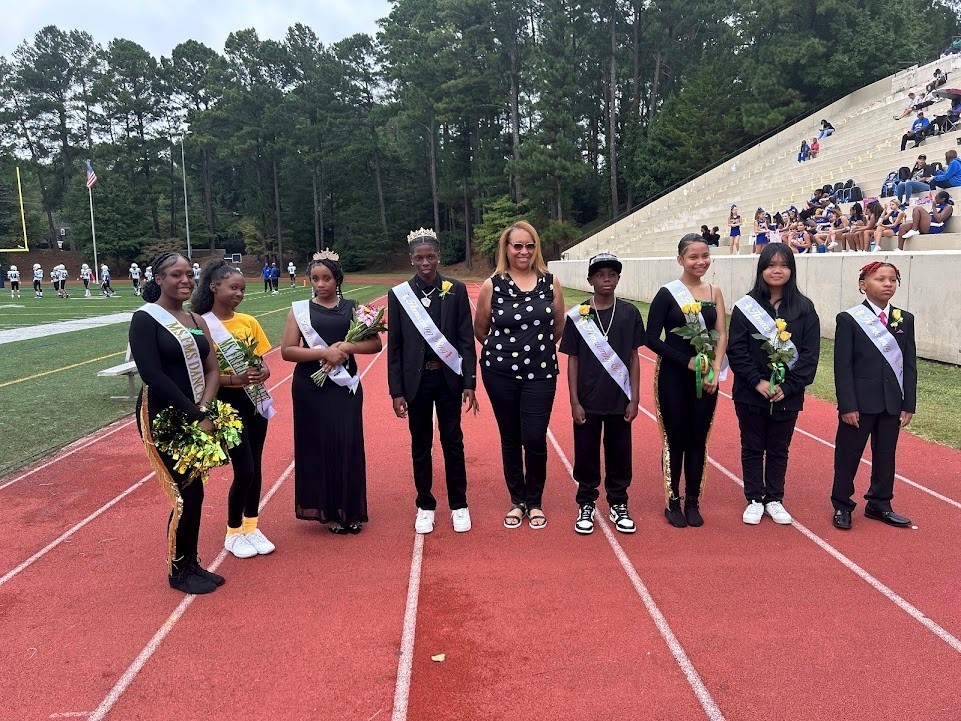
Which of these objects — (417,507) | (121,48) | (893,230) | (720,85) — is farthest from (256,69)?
(417,507)

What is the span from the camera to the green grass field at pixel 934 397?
6.62m

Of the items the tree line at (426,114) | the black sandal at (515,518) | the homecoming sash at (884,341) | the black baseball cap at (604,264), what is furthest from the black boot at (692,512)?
the tree line at (426,114)

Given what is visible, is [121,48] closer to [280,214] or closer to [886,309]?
[280,214]

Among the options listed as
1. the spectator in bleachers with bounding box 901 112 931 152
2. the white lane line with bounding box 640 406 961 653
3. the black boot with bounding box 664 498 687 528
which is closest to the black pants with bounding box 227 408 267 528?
the black boot with bounding box 664 498 687 528

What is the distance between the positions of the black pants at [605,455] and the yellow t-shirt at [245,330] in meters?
2.04

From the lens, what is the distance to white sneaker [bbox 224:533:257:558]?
164 inches

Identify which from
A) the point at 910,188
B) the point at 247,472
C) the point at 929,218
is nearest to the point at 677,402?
the point at 247,472

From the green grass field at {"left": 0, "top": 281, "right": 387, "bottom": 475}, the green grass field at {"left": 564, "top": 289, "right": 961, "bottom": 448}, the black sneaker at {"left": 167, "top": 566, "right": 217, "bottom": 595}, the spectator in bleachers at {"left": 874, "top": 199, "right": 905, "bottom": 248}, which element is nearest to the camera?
the black sneaker at {"left": 167, "top": 566, "right": 217, "bottom": 595}

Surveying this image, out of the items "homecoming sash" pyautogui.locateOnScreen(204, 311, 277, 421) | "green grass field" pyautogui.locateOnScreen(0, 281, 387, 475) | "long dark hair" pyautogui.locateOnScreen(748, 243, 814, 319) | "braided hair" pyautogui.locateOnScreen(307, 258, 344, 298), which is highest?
"braided hair" pyautogui.locateOnScreen(307, 258, 344, 298)

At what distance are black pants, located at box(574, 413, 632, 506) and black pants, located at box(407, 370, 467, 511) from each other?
30.7 inches

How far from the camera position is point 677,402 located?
4.48 metres

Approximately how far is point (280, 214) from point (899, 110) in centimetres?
4476

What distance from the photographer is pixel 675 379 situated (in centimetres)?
447

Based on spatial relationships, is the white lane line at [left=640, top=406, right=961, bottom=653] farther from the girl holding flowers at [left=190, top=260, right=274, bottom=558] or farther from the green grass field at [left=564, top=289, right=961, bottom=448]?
the girl holding flowers at [left=190, top=260, right=274, bottom=558]
